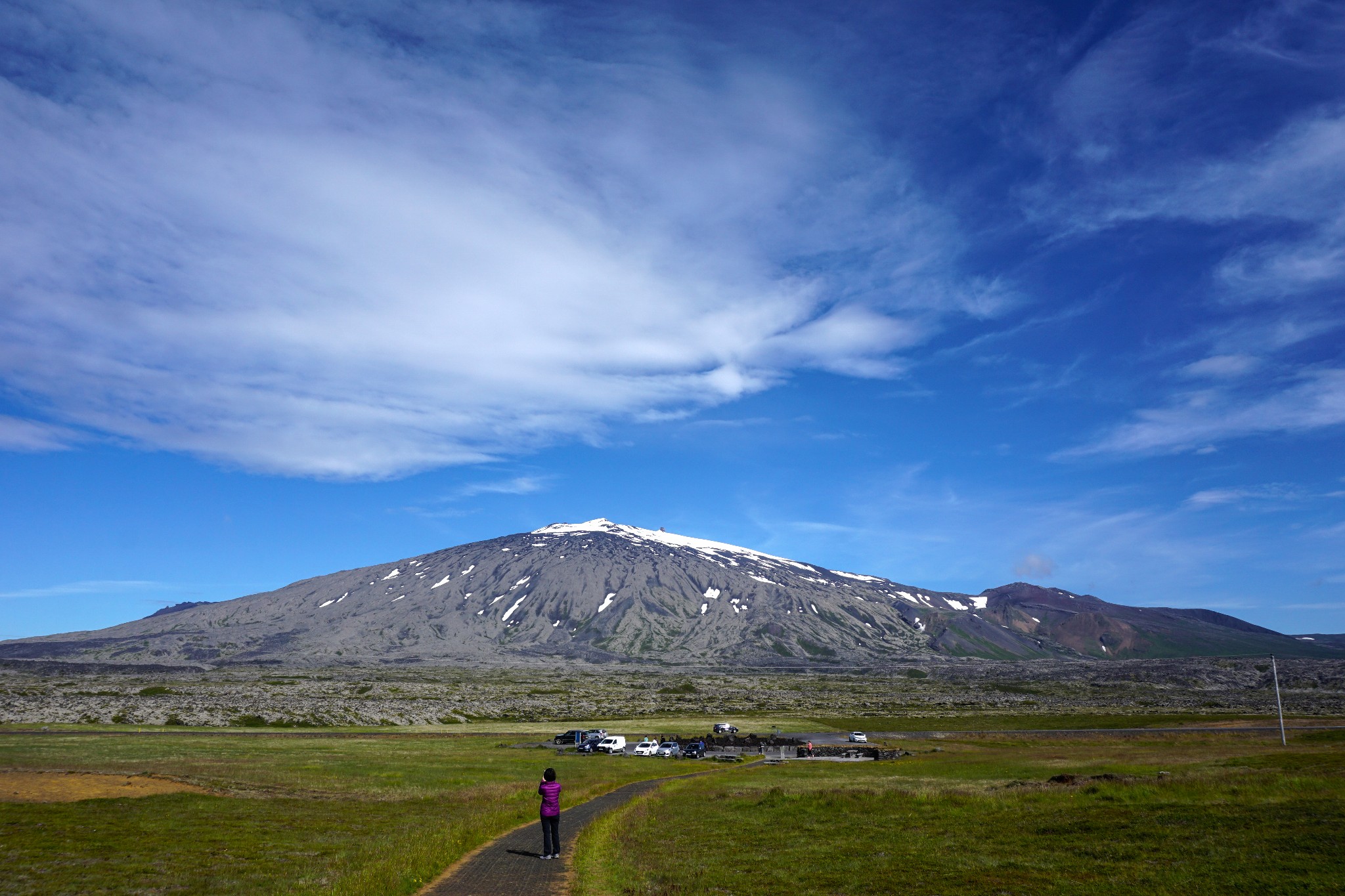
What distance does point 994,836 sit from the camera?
963 inches

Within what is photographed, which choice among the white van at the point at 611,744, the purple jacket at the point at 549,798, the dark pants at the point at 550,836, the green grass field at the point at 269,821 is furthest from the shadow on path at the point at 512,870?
the white van at the point at 611,744

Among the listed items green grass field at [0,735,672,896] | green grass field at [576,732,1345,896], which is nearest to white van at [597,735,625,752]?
green grass field at [0,735,672,896]

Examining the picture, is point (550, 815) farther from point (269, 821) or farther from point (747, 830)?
point (269, 821)

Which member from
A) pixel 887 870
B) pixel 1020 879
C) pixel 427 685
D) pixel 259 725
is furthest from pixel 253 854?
pixel 427 685

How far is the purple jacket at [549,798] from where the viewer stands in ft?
75.7

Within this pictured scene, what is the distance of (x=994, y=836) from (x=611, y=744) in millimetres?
50937

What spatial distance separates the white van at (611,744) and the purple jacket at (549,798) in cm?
4939

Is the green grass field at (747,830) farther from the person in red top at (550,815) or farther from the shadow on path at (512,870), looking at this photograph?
the person in red top at (550,815)

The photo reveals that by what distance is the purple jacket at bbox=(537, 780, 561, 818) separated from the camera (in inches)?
908

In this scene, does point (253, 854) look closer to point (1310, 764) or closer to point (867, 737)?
point (1310, 764)

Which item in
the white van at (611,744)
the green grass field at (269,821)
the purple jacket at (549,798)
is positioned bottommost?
the white van at (611,744)

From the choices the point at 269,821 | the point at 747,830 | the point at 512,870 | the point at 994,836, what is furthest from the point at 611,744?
the point at 512,870

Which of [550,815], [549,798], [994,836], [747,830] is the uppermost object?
[549,798]

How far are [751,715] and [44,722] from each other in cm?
8733
